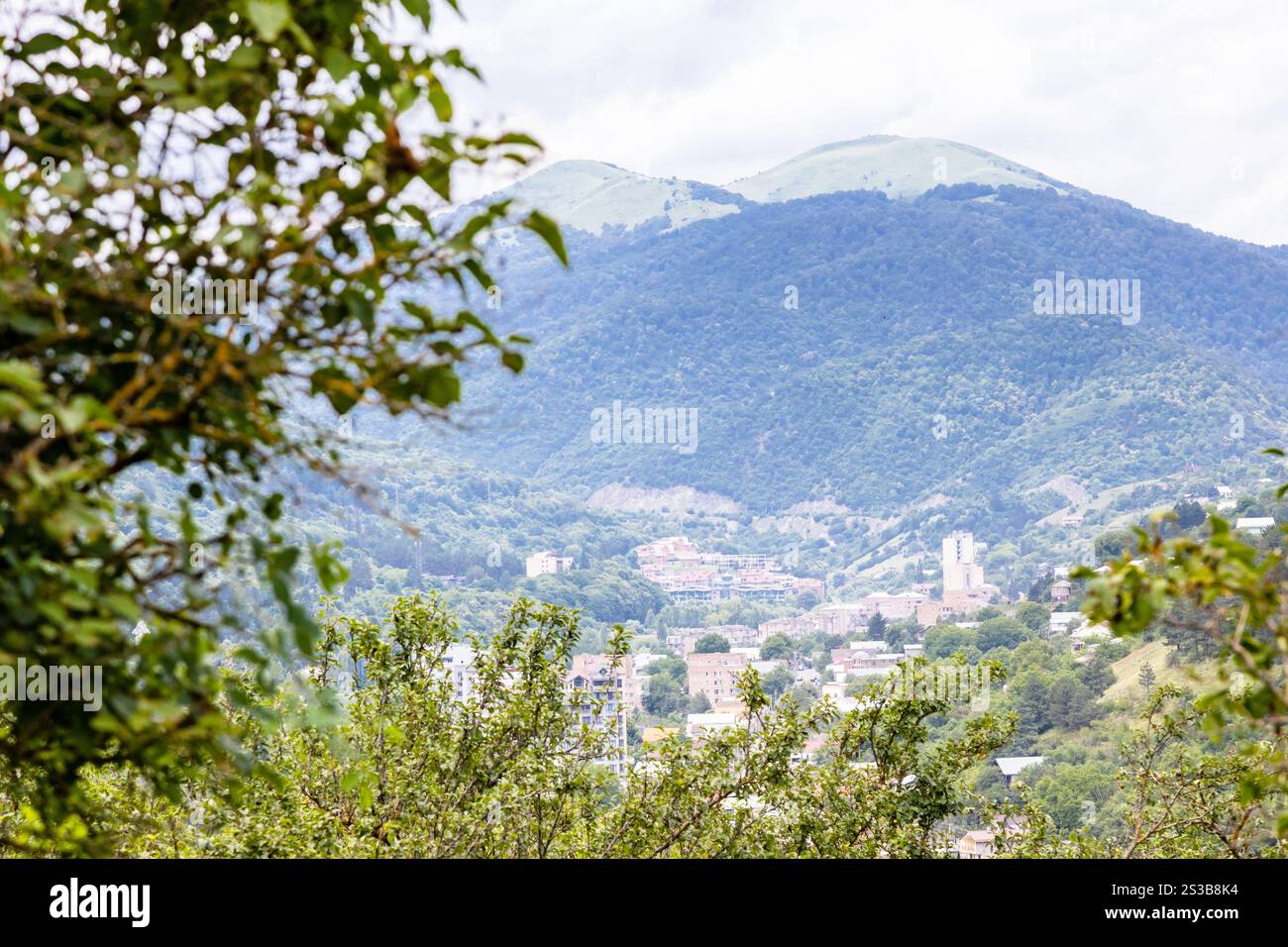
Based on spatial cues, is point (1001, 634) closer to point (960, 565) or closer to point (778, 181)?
point (960, 565)

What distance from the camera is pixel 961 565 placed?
3519 cm

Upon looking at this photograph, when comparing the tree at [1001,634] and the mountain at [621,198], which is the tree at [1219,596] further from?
the mountain at [621,198]

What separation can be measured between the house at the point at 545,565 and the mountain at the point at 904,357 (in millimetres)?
8756

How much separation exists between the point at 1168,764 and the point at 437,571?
18.3 metres

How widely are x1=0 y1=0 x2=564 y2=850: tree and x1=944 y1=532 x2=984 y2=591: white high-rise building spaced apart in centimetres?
3269

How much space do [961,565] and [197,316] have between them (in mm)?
35638

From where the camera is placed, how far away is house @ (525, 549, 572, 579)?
1048 inches

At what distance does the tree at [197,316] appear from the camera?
1070 millimetres

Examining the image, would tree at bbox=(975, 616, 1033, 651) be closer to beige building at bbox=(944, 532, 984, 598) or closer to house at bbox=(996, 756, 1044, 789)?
house at bbox=(996, 756, 1044, 789)

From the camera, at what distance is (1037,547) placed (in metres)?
35.1

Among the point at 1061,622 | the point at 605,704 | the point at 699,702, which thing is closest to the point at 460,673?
the point at 605,704

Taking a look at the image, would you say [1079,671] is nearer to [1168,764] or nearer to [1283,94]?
[1168,764]

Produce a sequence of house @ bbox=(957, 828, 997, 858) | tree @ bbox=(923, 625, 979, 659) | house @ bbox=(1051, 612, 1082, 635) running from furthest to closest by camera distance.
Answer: tree @ bbox=(923, 625, 979, 659), house @ bbox=(1051, 612, 1082, 635), house @ bbox=(957, 828, 997, 858)

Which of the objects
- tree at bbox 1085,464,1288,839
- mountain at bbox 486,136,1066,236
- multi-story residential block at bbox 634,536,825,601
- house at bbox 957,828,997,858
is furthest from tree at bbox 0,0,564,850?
mountain at bbox 486,136,1066,236
